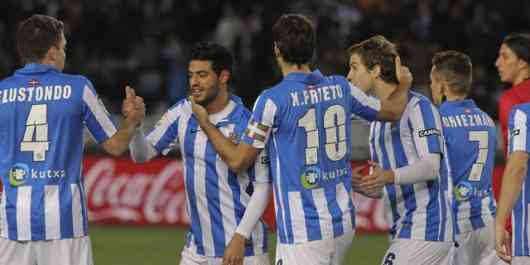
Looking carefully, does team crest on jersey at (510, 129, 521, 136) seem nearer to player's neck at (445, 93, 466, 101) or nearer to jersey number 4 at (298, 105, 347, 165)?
jersey number 4 at (298, 105, 347, 165)

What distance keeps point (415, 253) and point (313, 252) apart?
3.26 ft

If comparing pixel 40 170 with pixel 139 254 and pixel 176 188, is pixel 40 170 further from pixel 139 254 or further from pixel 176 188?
pixel 176 188

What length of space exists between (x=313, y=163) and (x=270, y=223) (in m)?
8.57

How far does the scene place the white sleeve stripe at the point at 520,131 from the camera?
21.5 ft

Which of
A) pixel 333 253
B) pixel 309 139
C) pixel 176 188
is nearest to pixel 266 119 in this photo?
pixel 309 139

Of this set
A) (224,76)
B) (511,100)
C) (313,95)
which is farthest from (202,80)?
(511,100)

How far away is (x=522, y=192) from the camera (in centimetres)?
677

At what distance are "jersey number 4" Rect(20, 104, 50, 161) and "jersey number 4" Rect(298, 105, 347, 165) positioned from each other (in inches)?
54.0

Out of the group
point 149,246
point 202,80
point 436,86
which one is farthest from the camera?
point 149,246

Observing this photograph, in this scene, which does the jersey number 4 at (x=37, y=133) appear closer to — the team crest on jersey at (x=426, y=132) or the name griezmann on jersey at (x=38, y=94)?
the name griezmann on jersey at (x=38, y=94)

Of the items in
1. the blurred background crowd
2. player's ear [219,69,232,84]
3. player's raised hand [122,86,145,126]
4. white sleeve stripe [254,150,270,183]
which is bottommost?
white sleeve stripe [254,150,270,183]

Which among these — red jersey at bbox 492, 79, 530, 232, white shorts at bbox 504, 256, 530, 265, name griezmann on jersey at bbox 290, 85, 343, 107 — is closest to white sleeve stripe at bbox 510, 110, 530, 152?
red jersey at bbox 492, 79, 530, 232

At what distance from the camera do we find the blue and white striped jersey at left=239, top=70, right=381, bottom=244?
266 inches

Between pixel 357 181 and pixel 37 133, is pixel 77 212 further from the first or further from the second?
pixel 357 181
